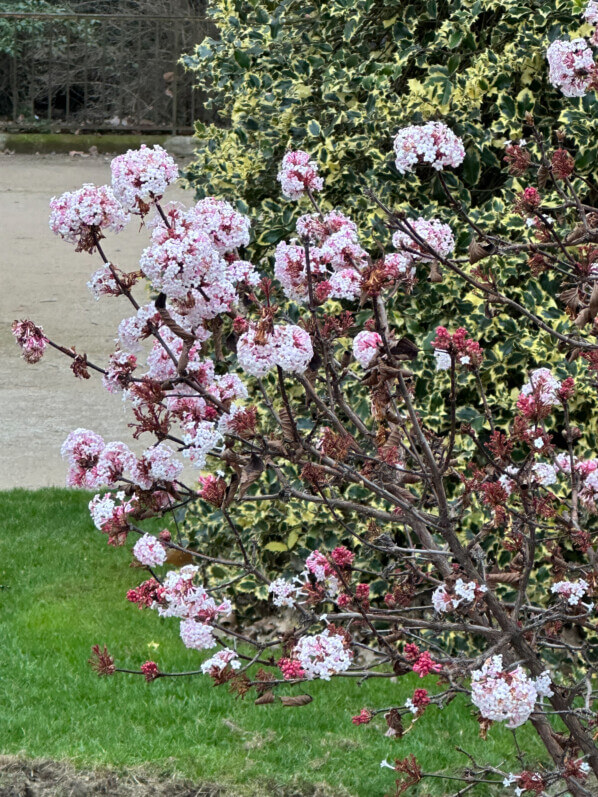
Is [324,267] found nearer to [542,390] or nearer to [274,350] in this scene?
[274,350]

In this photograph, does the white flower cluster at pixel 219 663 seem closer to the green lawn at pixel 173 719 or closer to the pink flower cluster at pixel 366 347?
the pink flower cluster at pixel 366 347

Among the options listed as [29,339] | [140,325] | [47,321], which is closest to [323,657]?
[140,325]

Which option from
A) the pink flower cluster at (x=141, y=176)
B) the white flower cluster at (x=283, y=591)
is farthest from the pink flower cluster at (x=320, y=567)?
the pink flower cluster at (x=141, y=176)

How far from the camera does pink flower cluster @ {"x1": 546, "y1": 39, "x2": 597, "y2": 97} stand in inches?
114

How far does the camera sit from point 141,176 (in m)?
2.44

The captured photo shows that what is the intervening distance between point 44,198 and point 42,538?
31.5 feet

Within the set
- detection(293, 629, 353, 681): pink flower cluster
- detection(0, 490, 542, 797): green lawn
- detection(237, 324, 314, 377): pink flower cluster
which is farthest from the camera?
detection(0, 490, 542, 797): green lawn

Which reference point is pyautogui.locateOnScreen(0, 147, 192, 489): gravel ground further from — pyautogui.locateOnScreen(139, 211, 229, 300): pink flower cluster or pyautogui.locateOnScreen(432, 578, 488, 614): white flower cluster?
pyautogui.locateOnScreen(139, 211, 229, 300): pink flower cluster

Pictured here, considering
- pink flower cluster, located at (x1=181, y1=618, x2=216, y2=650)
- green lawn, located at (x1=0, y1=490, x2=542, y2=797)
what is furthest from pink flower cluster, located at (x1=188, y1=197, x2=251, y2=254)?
green lawn, located at (x1=0, y1=490, x2=542, y2=797)

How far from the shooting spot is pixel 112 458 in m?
2.74

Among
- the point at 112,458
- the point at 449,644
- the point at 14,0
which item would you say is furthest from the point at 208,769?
the point at 14,0

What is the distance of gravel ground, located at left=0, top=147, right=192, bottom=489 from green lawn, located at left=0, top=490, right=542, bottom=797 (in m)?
1.89

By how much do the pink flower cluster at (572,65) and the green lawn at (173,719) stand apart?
2138 mm

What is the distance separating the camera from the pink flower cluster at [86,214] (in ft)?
7.95
